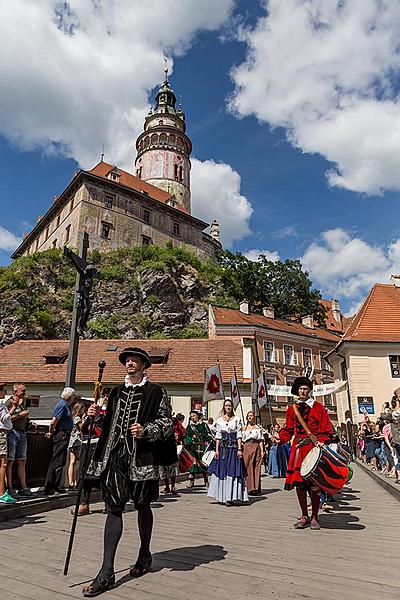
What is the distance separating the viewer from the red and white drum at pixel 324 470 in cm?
583

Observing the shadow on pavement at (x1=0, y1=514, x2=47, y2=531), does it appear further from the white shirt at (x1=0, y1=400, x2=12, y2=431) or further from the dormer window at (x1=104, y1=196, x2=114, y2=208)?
the dormer window at (x1=104, y1=196, x2=114, y2=208)

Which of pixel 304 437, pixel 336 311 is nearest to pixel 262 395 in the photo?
pixel 304 437

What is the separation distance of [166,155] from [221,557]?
231 ft

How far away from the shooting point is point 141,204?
5634 cm

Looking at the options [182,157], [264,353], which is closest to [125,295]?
[264,353]

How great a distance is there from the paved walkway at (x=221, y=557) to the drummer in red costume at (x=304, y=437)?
0.33 m

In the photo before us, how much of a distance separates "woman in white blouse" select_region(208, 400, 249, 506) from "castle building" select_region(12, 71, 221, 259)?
43.9m

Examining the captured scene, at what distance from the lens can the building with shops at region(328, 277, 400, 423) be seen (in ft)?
91.9

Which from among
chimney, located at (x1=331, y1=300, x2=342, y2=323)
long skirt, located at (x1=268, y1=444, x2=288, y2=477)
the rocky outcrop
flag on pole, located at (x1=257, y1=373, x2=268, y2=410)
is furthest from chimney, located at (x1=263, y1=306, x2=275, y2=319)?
long skirt, located at (x1=268, y1=444, x2=288, y2=477)

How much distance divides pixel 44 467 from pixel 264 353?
33.5m

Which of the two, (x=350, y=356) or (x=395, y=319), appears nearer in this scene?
(x=350, y=356)

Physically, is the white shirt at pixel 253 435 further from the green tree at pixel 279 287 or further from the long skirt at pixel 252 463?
the green tree at pixel 279 287

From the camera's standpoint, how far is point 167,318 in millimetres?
46844

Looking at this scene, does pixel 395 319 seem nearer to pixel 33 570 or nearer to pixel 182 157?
pixel 33 570
